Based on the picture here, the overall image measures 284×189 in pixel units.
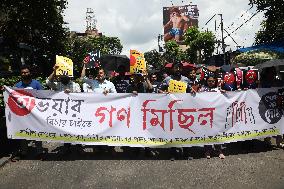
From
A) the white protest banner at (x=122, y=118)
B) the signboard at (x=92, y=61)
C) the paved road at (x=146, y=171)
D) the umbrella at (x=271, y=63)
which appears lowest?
the paved road at (x=146, y=171)

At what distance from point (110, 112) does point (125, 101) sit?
15.1 inches

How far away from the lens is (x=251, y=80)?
868 cm

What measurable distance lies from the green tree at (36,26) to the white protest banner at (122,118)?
30.8 ft

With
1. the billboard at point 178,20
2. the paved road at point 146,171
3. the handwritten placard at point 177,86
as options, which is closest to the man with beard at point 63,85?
the paved road at point 146,171

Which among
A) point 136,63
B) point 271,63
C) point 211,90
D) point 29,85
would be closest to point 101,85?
point 136,63

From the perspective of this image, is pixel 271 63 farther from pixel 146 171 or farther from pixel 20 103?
pixel 20 103

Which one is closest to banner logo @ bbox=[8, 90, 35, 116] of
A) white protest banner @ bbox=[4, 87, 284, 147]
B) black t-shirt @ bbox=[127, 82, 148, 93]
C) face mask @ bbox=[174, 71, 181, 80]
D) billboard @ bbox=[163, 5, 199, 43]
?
white protest banner @ bbox=[4, 87, 284, 147]

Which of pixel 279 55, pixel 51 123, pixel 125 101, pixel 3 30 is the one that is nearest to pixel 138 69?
pixel 125 101

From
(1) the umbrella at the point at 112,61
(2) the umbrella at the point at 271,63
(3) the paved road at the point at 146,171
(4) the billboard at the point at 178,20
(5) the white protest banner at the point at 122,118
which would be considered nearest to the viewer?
(3) the paved road at the point at 146,171

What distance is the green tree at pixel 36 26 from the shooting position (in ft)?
72.4

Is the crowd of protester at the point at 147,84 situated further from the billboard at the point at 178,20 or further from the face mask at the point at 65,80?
the billboard at the point at 178,20

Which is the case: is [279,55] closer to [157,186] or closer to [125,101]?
[125,101]

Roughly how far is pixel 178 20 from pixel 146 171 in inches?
3622

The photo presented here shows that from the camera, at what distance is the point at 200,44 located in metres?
61.3
